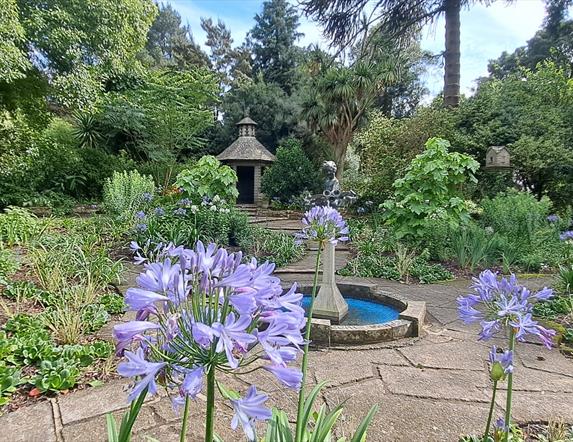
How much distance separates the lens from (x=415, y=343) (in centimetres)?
306

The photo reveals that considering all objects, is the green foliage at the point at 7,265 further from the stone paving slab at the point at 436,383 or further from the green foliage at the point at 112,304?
the stone paving slab at the point at 436,383

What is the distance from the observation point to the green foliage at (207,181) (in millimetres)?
7145

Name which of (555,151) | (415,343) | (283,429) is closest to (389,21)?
(555,151)

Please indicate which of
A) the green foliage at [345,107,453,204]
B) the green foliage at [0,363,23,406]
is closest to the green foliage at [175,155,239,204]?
the green foliage at [345,107,453,204]

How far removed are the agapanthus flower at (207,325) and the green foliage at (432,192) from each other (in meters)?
5.80

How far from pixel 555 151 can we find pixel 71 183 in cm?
1217

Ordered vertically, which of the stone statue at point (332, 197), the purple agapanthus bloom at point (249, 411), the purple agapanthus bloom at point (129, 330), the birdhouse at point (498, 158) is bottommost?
the purple agapanthus bloom at point (249, 411)

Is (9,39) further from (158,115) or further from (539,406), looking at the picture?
(539,406)

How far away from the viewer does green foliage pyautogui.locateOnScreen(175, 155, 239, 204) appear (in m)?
7.14

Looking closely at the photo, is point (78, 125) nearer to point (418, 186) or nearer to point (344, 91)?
point (344, 91)

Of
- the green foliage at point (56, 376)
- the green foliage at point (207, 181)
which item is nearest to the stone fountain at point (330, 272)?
the green foliage at point (56, 376)

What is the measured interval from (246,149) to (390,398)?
12.8m

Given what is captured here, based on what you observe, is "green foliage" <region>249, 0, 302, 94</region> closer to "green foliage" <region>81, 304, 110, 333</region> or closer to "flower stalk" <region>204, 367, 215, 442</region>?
"green foliage" <region>81, 304, 110, 333</region>

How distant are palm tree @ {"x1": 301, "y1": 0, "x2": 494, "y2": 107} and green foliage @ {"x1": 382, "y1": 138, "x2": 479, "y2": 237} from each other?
501 cm
